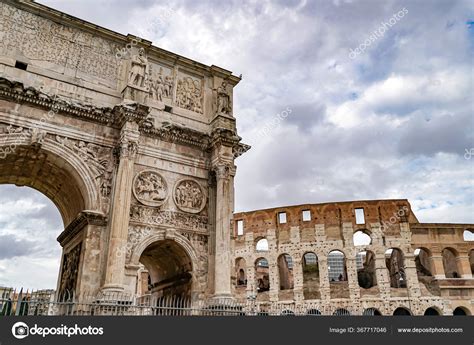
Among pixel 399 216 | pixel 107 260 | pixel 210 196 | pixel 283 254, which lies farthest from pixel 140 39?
pixel 399 216

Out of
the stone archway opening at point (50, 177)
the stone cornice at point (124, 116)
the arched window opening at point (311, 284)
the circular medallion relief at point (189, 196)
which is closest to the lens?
the stone cornice at point (124, 116)

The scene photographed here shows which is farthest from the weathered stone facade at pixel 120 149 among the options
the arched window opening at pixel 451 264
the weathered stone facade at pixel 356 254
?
the arched window opening at pixel 451 264

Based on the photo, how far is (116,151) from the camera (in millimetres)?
10836

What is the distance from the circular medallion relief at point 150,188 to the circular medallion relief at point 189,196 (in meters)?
0.44

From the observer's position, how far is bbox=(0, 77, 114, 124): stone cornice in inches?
379

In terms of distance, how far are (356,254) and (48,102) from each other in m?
Result: 22.9

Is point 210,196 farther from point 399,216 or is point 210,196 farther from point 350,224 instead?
point 399,216

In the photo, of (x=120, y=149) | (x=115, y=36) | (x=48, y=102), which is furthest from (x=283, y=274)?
(x=48, y=102)

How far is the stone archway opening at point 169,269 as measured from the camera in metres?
11.4

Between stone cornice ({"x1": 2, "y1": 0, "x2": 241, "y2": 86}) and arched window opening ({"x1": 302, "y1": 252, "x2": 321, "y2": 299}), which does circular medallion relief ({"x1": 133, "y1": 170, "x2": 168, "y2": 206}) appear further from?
arched window opening ({"x1": 302, "y1": 252, "x2": 321, "y2": 299})

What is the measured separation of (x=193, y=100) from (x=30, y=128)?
512 cm

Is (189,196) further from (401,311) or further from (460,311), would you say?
(460,311)

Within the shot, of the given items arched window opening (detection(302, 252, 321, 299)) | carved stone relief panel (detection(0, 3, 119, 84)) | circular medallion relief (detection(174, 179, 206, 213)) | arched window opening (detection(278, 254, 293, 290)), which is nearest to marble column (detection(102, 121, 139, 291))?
circular medallion relief (detection(174, 179, 206, 213))

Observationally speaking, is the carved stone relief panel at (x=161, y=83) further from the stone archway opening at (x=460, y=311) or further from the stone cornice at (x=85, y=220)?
the stone archway opening at (x=460, y=311)
